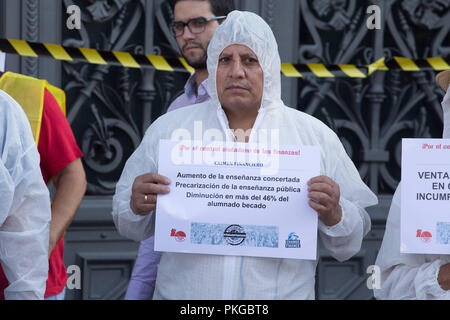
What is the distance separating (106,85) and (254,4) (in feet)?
3.04

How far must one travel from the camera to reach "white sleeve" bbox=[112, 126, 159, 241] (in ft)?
8.20

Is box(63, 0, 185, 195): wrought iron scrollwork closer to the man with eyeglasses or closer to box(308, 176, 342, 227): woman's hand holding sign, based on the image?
the man with eyeglasses

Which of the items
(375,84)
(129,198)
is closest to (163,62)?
(375,84)

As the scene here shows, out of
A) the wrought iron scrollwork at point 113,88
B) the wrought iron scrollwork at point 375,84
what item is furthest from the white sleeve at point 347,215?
the wrought iron scrollwork at point 113,88

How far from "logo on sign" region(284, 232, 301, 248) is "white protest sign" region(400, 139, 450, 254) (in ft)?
0.98

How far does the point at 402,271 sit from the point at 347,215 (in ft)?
0.75

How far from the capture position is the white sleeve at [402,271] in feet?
7.52

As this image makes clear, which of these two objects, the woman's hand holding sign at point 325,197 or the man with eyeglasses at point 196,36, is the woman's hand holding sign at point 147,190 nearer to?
the woman's hand holding sign at point 325,197

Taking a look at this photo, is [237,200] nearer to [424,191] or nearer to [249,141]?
[249,141]

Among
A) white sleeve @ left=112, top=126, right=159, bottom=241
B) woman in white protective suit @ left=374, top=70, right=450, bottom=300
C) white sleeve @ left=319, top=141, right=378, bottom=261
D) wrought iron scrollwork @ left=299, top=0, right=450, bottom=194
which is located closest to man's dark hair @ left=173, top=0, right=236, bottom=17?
white sleeve @ left=112, top=126, right=159, bottom=241

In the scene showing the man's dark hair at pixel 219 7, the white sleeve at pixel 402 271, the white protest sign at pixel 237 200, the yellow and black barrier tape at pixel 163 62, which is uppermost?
the man's dark hair at pixel 219 7
